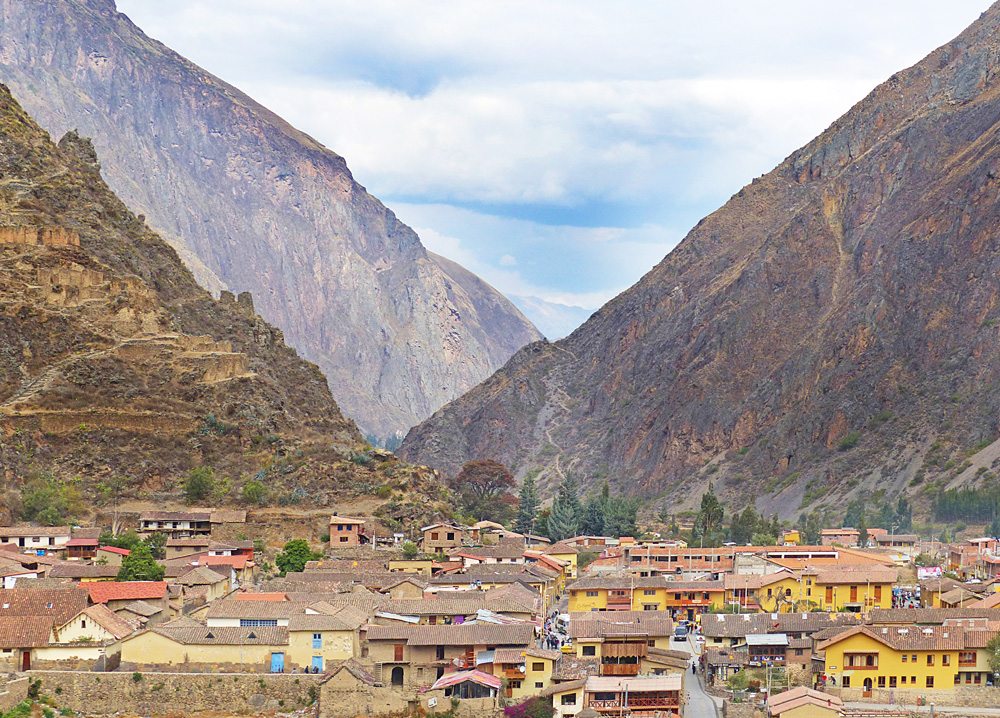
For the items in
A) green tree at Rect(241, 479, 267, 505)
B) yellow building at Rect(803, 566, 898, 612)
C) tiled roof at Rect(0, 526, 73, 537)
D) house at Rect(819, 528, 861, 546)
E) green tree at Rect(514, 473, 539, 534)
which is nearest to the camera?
yellow building at Rect(803, 566, 898, 612)

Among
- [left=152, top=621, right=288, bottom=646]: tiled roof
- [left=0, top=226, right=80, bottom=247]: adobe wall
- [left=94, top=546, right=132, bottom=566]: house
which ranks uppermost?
[left=0, top=226, right=80, bottom=247]: adobe wall

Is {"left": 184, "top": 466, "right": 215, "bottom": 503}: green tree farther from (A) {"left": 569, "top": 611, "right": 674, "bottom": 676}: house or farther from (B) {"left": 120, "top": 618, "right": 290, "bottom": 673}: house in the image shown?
(A) {"left": 569, "top": 611, "right": 674, "bottom": 676}: house

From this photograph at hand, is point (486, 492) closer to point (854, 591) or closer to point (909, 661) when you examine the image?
point (854, 591)

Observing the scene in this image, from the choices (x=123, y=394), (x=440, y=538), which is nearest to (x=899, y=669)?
(x=440, y=538)

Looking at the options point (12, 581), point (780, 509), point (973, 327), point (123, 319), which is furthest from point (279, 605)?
point (973, 327)

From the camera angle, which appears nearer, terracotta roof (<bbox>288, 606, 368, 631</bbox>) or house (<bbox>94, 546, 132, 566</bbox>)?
terracotta roof (<bbox>288, 606, 368, 631</bbox>)

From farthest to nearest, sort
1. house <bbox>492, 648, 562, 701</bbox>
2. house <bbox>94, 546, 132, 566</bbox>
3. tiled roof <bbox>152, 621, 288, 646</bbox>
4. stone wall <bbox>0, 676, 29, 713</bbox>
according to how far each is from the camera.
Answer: house <bbox>94, 546, 132, 566</bbox> < tiled roof <bbox>152, 621, 288, 646</bbox> < house <bbox>492, 648, 562, 701</bbox> < stone wall <bbox>0, 676, 29, 713</bbox>

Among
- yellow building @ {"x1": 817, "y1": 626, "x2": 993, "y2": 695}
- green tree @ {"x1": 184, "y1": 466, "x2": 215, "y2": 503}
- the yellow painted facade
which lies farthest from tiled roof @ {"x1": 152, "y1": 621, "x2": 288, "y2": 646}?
green tree @ {"x1": 184, "y1": 466, "x2": 215, "y2": 503}
